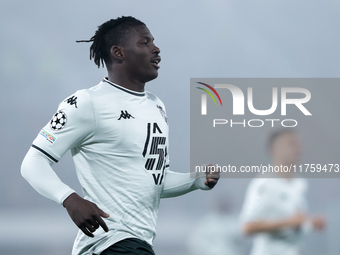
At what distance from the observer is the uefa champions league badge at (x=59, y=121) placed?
Result: 213 cm

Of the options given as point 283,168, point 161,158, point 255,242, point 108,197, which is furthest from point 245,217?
point 108,197

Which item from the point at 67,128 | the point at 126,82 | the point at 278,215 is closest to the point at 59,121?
the point at 67,128

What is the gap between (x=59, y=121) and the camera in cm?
215

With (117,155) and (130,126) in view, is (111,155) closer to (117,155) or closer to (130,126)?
(117,155)

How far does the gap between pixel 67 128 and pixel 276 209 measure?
124cm

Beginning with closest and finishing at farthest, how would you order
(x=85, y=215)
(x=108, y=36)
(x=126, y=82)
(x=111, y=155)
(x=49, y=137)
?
(x=85, y=215), (x=49, y=137), (x=111, y=155), (x=126, y=82), (x=108, y=36)

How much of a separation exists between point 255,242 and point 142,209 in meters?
0.75

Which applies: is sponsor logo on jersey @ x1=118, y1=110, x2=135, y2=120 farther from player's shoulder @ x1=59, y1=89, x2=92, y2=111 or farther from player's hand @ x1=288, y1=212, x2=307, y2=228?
player's hand @ x1=288, y1=212, x2=307, y2=228

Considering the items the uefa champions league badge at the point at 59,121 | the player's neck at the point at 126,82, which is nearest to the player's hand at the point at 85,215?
the uefa champions league badge at the point at 59,121

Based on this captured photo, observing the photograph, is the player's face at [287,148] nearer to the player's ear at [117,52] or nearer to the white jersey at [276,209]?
the white jersey at [276,209]

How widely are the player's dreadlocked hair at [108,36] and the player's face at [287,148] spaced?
110 centimetres

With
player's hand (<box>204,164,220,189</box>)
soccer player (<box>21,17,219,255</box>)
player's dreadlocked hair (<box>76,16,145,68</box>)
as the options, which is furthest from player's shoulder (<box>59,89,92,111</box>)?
player's hand (<box>204,164,220,189</box>)

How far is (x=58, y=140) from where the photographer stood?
2.12 m

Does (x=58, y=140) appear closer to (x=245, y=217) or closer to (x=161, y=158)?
(x=161, y=158)
